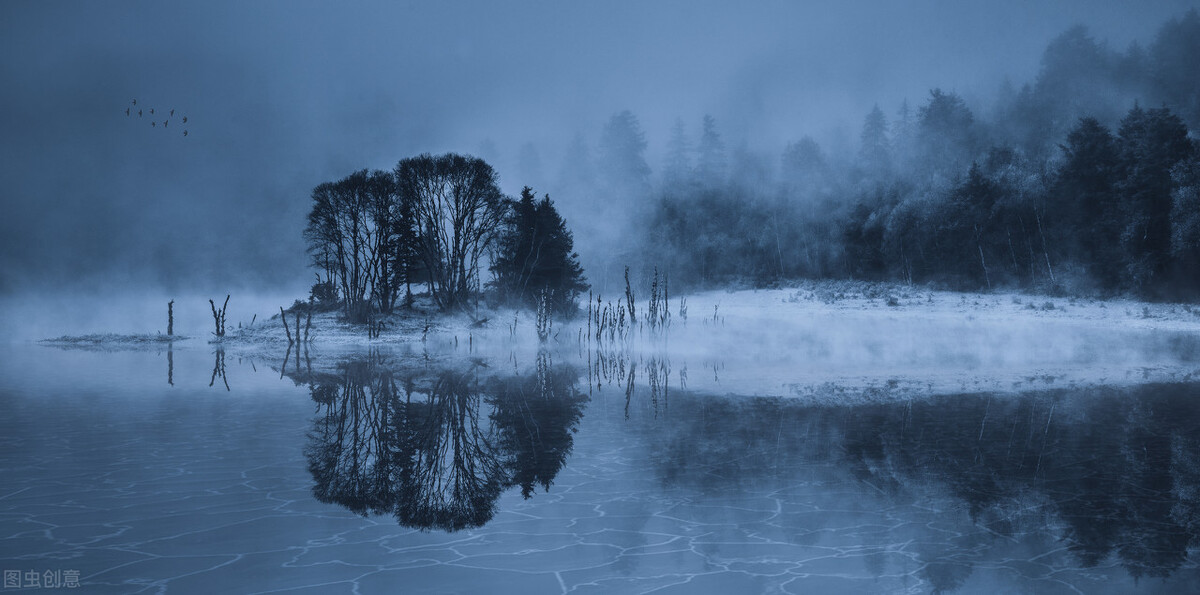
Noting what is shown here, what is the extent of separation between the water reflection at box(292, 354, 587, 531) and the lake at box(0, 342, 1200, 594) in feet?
0.19

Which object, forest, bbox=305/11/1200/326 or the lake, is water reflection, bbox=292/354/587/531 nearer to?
the lake

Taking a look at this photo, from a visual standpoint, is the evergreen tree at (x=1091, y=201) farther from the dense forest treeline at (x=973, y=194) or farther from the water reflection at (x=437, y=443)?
the water reflection at (x=437, y=443)

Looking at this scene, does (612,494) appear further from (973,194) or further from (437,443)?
(973,194)

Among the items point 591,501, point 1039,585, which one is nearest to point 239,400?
point 591,501

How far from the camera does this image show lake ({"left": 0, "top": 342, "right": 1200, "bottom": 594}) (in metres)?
6.23

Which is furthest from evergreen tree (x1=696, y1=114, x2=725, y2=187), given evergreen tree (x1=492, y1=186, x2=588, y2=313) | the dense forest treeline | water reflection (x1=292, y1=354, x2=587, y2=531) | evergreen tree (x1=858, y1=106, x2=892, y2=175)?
water reflection (x1=292, y1=354, x2=587, y2=531)

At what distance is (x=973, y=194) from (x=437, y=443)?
160 ft

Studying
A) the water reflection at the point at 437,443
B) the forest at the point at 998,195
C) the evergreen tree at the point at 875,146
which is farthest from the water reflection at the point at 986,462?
the evergreen tree at the point at 875,146

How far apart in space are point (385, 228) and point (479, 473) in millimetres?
43971

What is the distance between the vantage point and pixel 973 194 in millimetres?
51344

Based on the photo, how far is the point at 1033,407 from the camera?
14.5 metres

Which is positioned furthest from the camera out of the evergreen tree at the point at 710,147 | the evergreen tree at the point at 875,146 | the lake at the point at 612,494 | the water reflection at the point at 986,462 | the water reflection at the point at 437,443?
the evergreen tree at the point at 710,147

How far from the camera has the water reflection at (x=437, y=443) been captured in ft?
27.6

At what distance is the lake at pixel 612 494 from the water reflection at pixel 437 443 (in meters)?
0.06
